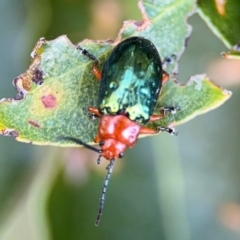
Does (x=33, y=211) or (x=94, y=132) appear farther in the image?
(x=33, y=211)

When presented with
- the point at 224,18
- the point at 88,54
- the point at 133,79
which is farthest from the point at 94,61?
the point at 224,18

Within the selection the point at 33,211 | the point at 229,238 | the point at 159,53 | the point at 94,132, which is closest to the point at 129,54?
the point at 159,53

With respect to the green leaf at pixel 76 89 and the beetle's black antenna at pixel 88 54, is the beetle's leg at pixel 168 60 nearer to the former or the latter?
the green leaf at pixel 76 89

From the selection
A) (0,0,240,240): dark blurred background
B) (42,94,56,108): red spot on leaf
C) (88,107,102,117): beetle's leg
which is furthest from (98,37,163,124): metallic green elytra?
(0,0,240,240): dark blurred background

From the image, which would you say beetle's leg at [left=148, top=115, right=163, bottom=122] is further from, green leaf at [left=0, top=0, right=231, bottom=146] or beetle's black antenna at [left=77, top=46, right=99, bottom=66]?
beetle's black antenna at [left=77, top=46, right=99, bottom=66]

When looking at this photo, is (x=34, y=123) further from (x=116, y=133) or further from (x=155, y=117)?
(x=155, y=117)

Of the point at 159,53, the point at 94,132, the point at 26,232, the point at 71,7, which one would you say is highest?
Answer: the point at 71,7

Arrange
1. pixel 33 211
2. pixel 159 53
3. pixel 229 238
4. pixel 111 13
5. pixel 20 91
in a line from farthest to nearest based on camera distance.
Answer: pixel 229 238
pixel 111 13
pixel 33 211
pixel 159 53
pixel 20 91

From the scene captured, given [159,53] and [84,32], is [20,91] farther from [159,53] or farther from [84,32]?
[84,32]
